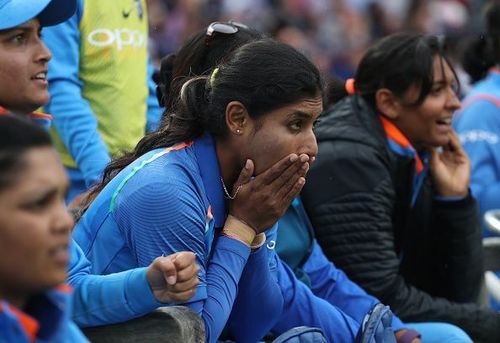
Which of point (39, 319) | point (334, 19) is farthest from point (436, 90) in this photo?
point (334, 19)

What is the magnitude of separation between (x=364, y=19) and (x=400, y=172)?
358 inches

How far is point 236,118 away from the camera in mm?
3189

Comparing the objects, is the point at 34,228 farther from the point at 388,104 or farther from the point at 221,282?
the point at 388,104

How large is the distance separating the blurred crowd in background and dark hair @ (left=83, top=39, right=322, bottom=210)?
8052mm

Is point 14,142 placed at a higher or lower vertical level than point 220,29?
higher

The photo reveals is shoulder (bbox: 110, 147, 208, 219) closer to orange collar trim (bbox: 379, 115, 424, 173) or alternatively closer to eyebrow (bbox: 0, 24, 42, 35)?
eyebrow (bbox: 0, 24, 42, 35)

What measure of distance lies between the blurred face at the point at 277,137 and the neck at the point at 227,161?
49mm

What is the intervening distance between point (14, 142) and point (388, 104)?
2758 mm

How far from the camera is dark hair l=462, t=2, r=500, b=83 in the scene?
6102 millimetres

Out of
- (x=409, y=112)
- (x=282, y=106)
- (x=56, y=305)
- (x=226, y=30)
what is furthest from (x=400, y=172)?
(x=56, y=305)

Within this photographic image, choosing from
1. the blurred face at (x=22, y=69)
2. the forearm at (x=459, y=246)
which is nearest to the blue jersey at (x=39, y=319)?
the blurred face at (x=22, y=69)

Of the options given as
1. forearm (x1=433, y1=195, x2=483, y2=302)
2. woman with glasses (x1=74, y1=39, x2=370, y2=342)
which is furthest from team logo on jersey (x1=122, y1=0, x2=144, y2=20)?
forearm (x1=433, y1=195, x2=483, y2=302)

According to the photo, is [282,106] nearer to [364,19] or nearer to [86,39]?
[86,39]

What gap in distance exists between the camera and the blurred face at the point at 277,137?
3.18 metres
